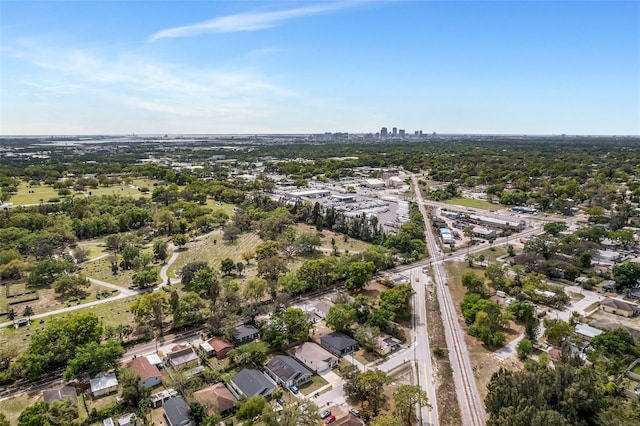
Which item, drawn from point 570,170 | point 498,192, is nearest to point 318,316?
point 498,192

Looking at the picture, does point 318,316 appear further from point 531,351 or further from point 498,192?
point 498,192

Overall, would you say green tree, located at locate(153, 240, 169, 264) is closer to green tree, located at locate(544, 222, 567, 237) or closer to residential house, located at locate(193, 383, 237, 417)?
residential house, located at locate(193, 383, 237, 417)

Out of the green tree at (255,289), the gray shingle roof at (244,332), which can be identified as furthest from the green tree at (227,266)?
the gray shingle roof at (244,332)

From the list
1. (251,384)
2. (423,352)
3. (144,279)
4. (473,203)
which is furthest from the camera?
(473,203)

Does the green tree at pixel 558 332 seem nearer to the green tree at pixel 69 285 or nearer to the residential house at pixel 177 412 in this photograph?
the residential house at pixel 177 412

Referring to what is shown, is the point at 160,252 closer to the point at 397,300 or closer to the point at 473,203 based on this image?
the point at 397,300

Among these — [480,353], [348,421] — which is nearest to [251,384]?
[348,421]

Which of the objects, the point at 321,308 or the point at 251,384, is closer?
the point at 251,384
